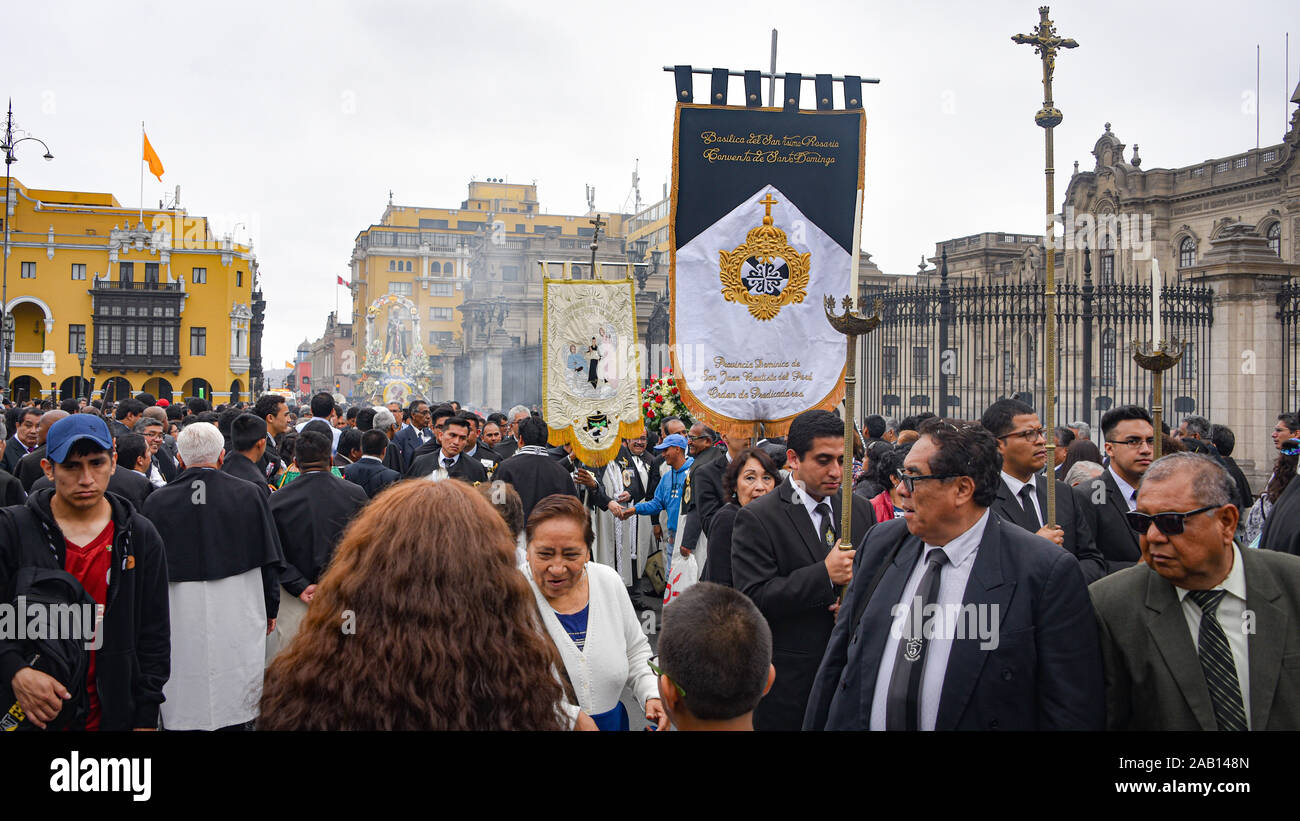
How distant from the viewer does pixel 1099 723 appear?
2.93m

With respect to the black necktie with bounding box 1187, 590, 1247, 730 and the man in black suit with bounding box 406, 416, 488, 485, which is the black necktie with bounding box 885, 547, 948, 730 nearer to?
the black necktie with bounding box 1187, 590, 1247, 730

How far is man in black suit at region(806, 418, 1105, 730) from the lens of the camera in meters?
3.00

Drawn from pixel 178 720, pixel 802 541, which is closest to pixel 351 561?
pixel 802 541

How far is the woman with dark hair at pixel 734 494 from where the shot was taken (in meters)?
5.13

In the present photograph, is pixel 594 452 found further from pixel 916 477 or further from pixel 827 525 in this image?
pixel 916 477

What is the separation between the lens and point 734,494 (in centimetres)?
621

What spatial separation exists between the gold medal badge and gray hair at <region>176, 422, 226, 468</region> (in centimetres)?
307

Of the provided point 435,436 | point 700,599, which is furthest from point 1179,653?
point 435,436

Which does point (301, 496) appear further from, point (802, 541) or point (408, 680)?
point (408, 680)

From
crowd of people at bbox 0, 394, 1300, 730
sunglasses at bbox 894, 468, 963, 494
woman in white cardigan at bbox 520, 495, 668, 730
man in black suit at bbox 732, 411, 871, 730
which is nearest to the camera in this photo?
crowd of people at bbox 0, 394, 1300, 730

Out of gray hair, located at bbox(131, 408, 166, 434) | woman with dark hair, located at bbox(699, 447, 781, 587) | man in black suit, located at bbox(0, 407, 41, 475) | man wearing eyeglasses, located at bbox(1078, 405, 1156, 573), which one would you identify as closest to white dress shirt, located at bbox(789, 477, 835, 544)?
woman with dark hair, located at bbox(699, 447, 781, 587)

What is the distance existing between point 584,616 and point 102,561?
2.12m

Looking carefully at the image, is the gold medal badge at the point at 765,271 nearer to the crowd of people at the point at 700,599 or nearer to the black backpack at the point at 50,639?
the crowd of people at the point at 700,599
